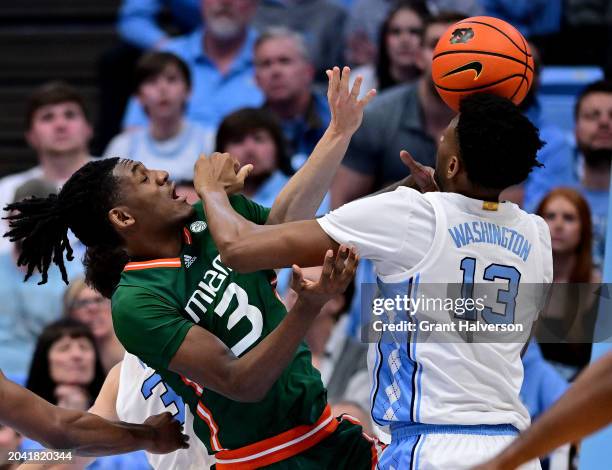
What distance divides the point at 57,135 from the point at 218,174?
3.95 meters

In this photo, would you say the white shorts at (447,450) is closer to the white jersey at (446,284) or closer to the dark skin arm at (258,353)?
the white jersey at (446,284)

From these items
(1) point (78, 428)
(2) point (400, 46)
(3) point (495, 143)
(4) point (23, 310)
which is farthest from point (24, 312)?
(3) point (495, 143)

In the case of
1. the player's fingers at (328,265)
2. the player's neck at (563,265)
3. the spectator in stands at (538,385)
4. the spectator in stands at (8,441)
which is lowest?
the spectator in stands at (8,441)

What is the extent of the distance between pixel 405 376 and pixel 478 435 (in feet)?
0.94

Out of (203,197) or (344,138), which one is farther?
(344,138)

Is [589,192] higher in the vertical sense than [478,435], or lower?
higher

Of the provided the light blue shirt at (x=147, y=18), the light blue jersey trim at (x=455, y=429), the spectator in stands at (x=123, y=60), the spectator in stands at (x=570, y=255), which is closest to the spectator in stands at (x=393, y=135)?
the spectator in stands at (x=570, y=255)

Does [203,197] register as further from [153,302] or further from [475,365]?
[475,365]

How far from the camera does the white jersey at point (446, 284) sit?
3297 mm

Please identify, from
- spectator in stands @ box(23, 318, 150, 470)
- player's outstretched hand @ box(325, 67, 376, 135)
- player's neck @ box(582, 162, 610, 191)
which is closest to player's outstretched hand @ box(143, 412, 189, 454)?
player's outstretched hand @ box(325, 67, 376, 135)

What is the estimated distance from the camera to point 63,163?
7352 mm

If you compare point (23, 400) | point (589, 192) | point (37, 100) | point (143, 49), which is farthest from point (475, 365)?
point (143, 49)

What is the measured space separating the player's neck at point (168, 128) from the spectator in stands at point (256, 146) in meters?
0.98

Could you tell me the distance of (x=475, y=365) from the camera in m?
3.36
